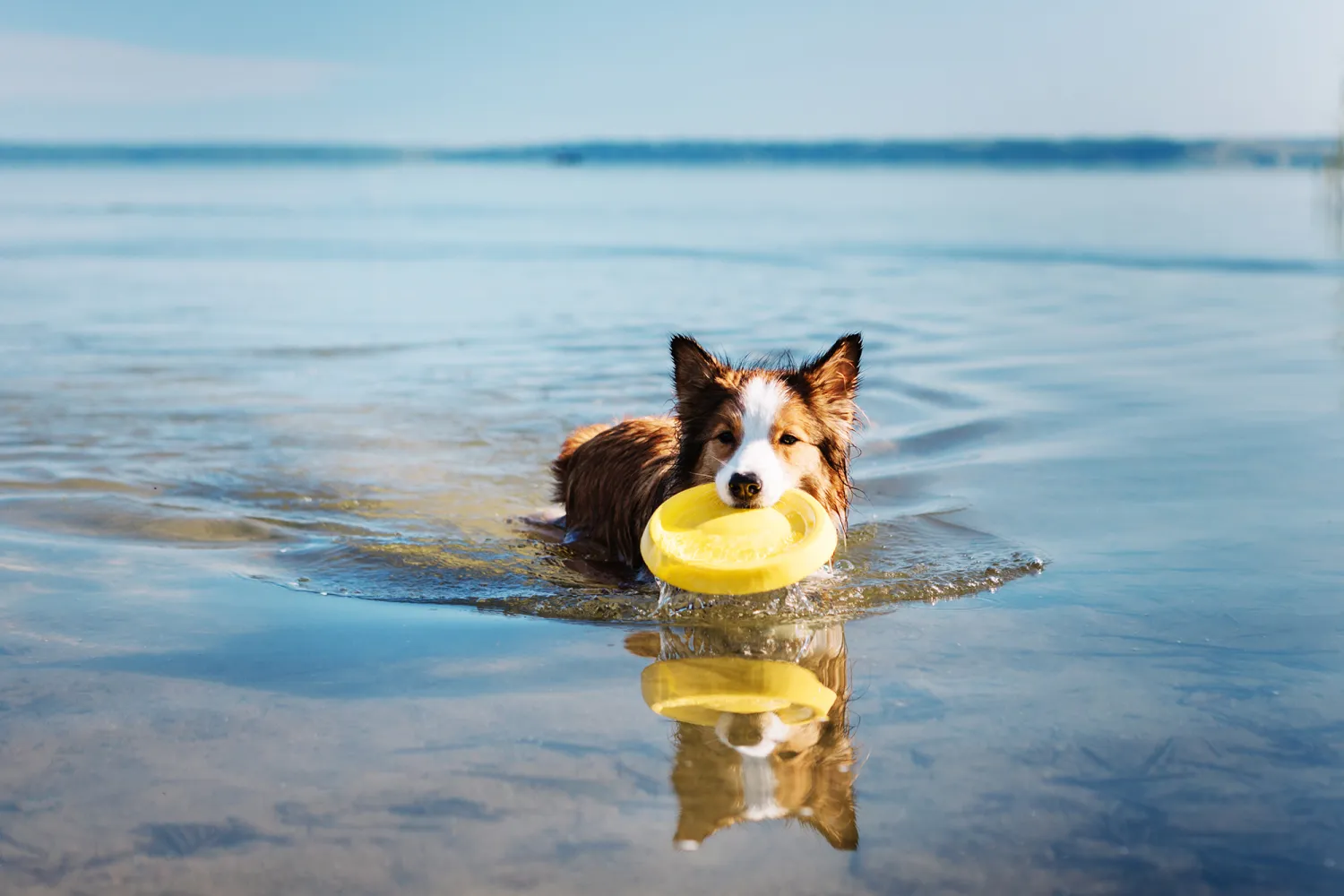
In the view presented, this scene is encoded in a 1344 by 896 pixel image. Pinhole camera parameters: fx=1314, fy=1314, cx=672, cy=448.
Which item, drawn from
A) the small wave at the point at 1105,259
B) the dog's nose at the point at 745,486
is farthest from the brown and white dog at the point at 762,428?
the small wave at the point at 1105,259

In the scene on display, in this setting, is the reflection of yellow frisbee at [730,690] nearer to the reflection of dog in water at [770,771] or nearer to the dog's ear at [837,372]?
the reflection of dog in water at [770,771]

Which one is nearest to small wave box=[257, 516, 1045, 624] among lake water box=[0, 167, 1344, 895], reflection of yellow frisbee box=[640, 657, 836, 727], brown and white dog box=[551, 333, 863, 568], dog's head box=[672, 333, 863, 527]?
lake water box=[0, 167, 1344, 895]

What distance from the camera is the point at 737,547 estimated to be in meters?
5.48

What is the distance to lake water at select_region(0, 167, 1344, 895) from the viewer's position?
144 inches

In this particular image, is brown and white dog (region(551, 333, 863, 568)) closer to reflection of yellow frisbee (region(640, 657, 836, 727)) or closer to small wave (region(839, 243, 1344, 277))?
reflection of yellow frisbee (region(640, 657, 836, 727))

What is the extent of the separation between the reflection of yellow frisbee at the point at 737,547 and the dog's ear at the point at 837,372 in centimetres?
55

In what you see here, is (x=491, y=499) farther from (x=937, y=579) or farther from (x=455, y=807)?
(x=455, y=807)

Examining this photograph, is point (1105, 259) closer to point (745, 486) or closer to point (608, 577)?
point (608, 577)

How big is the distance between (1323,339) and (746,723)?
38.6ft

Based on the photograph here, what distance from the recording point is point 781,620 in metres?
5.89

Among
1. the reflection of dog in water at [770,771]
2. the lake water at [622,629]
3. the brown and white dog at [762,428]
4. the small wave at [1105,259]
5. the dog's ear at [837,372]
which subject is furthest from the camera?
the small wave at [1105,259]

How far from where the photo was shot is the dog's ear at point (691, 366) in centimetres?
577

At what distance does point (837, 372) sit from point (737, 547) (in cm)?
94

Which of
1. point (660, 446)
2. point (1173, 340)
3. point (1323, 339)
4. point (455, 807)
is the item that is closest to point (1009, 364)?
point (1173, 340)
